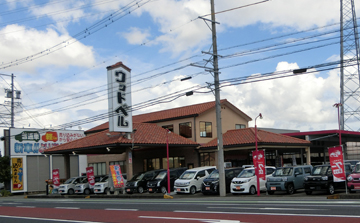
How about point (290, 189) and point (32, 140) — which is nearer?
point (290, 189)

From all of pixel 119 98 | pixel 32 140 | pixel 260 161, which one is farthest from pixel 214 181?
pixel 32 140

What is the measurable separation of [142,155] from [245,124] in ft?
38.8

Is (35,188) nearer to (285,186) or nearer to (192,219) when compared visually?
(285,186)

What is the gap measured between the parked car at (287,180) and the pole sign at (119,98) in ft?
42.7

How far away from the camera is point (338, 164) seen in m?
18.8

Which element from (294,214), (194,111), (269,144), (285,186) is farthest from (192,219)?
(194,111)

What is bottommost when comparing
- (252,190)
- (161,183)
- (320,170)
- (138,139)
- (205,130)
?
(252,190)

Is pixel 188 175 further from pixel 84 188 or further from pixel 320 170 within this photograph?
pixel 84 188

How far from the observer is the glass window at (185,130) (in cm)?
3782

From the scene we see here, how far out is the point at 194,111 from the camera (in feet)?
125

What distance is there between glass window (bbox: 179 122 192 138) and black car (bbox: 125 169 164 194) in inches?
338

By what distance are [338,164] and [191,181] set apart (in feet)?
33.9

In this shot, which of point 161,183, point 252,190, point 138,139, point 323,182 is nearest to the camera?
point 323,182

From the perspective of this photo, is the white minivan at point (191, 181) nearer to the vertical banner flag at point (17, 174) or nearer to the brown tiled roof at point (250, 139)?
the brown tiled roof at point (250, 139)
